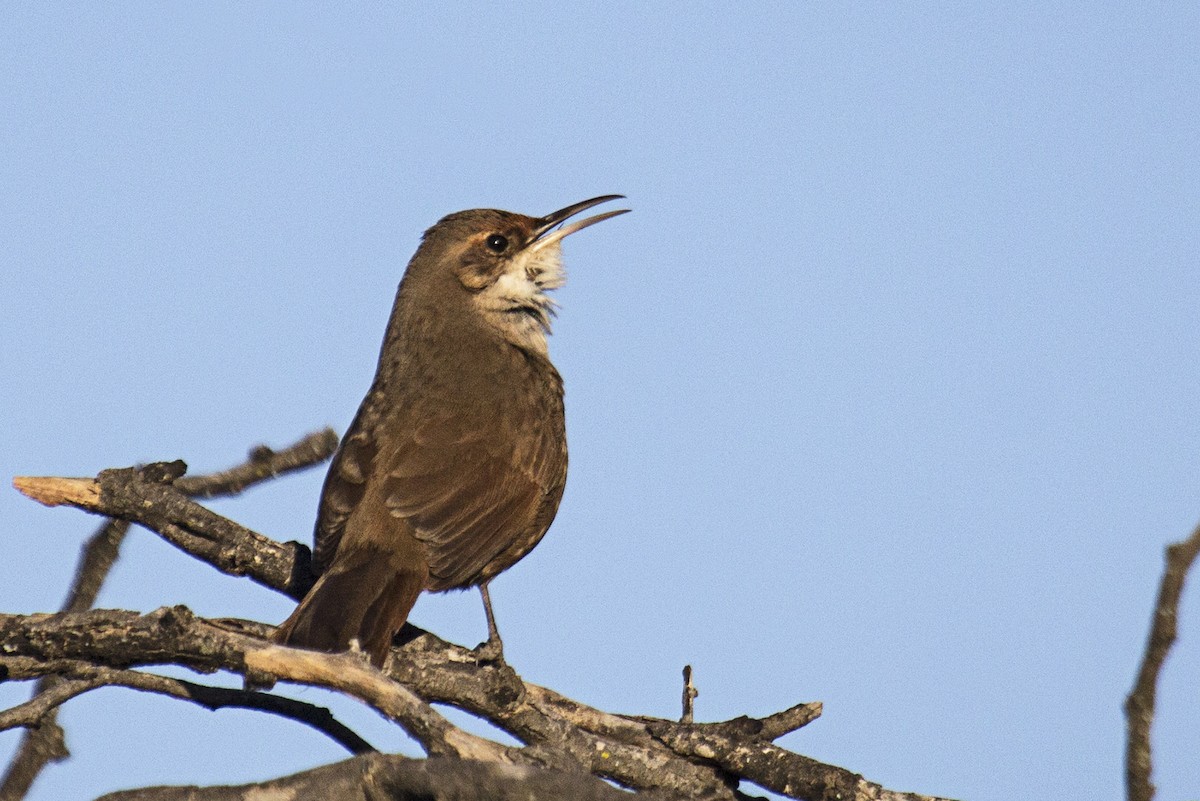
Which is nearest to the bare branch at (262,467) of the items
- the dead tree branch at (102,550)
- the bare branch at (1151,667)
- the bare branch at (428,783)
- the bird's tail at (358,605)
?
the dead tree branch at (102,550)

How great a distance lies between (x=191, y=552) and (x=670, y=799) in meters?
3.19

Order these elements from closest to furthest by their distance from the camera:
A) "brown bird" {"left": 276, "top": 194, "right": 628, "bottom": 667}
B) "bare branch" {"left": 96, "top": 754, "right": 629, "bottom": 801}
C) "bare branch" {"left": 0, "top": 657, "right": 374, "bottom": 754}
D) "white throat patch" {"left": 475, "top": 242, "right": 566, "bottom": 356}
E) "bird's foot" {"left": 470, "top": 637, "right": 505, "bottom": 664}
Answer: "bare branch" {"left": 96, "top": 754, "right": 629, "bottom": 801}, "bare branch" {"left": 0, "top": 657, "right": 374, "bottom": 754}, "bird's foot" {"left": 470, "top": 637, "right": 505, "bottom": 664}, "brown bird" {"left": 276, "top": 194, "right": 628, "bottom": 667}, "white throat patch" {"left": 475, "top": 242, "right": 566, "bottom": 356}

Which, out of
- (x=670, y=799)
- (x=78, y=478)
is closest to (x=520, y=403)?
(x=78, y=478)

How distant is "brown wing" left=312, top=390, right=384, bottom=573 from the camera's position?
5867mm

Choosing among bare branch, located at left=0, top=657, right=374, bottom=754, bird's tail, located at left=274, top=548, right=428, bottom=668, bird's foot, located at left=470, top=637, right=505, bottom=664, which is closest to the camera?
bare branch, located at left=0, top=657, right=374, bottom=754

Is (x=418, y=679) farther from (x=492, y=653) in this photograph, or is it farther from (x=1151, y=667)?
(x=1151, y=667)

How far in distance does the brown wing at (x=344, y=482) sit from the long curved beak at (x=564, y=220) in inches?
62.2

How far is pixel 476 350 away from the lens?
22.7 feet

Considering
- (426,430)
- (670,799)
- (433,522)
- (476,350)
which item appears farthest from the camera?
(476,350)

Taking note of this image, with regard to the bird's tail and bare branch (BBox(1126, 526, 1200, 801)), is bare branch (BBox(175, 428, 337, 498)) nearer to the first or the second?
the bird's tail

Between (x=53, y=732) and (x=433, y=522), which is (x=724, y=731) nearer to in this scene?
(x=433, y=522)

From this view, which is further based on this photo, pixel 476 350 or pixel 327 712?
pixel 476 350

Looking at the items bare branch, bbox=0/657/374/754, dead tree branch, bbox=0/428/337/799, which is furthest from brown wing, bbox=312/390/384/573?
bare branch, bbox=0/657/374/754

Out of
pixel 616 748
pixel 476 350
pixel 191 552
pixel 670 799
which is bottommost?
pixel 670 799
